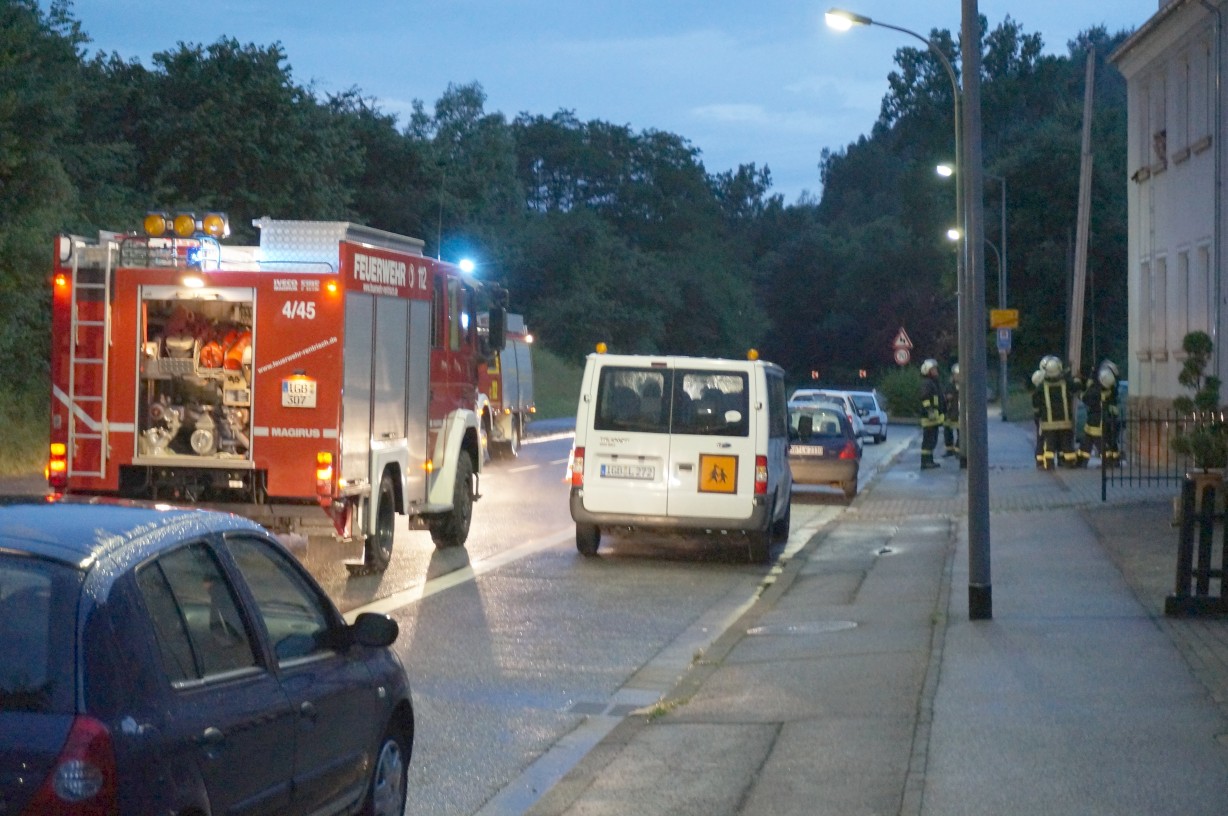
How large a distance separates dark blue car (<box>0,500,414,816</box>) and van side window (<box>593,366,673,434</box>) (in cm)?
1063

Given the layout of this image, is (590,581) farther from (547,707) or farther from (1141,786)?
(1141,786)

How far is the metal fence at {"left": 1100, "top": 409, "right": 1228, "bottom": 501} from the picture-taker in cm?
1925

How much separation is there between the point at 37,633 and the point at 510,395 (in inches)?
1203

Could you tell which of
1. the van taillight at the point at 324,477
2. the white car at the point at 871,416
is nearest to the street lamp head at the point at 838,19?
the van taillight at the point at 324,477

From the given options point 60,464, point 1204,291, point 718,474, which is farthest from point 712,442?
point 1204,291

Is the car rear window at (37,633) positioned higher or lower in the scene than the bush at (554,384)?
lower

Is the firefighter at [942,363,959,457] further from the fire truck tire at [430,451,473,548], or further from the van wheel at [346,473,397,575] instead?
the van wheel at [346,473,397,575]

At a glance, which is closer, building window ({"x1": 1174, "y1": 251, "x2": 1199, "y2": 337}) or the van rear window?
the van rear window

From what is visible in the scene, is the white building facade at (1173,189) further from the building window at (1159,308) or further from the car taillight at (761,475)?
the car taillight at (761,475)

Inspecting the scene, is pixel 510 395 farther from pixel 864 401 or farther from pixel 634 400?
pixel 634 400

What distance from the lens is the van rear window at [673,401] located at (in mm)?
16266

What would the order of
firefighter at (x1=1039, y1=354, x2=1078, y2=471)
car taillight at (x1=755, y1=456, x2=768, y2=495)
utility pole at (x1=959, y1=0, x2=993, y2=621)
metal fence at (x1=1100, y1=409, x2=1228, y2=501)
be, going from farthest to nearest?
firefighter at (x1=1039, y1=354, x2=1078, y2=471)
metal fence at (x1=1100, y1=409, x2=1228, y2=501)
car taillight at (x1=755, y1=456, x2=768, y2=495)
utility pole at (x1=959, y1=0, x2=993, y2=621)

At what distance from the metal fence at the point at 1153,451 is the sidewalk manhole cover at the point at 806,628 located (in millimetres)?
6424

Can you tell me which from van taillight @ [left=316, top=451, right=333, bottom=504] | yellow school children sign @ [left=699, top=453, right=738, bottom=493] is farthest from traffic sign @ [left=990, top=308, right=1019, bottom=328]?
van taillight @ [left=316, top=451, right=333, bottom=504]
